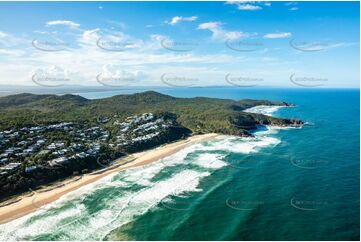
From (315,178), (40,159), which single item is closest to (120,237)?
(40,159)

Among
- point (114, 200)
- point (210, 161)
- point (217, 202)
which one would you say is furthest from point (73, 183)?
point (210, 161)

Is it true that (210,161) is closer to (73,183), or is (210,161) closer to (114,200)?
(114,200)

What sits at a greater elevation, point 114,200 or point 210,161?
point 210,161

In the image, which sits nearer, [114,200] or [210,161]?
[114,200]

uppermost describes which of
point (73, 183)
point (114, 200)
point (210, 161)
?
point (210, 161)

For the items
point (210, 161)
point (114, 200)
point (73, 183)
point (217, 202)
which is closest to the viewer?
point (217, 202)

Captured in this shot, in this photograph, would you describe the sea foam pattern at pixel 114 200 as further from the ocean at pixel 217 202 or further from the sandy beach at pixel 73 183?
the sandy beach at pixel 73 183

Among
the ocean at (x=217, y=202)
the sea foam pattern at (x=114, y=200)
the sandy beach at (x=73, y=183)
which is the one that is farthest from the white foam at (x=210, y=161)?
the sandy beach at (x=73, y=183)

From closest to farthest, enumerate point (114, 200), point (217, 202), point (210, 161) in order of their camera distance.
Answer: point (217, 202), point (114, 200), point (210, 161)
